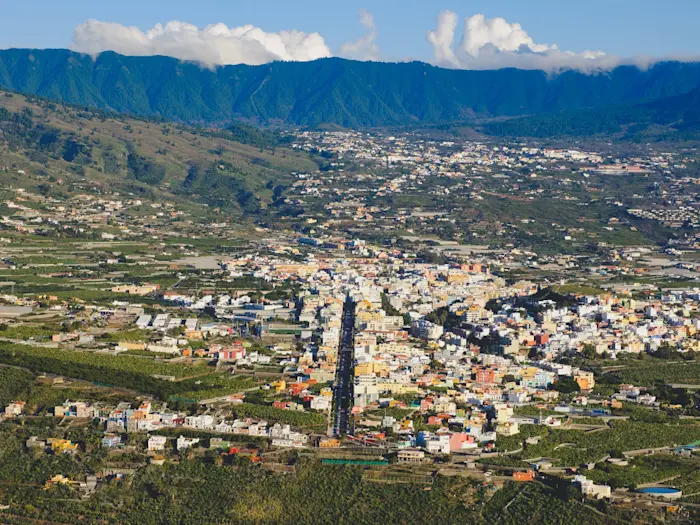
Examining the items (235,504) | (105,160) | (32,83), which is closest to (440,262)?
(235,504)

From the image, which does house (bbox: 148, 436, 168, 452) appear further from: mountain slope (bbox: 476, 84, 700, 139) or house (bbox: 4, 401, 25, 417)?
mountain slope (bbox: 476, 84, 700, 139)

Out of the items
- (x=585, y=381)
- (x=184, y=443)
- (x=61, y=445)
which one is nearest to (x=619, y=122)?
(x=585, y=381)

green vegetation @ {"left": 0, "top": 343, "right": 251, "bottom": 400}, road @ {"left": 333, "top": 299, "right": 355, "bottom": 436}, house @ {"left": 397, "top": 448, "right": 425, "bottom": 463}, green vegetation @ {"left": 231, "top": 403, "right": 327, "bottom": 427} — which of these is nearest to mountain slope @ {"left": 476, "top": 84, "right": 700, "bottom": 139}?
road @ {"left": 333, "top": 299, "right": 355, "bottom": 436}

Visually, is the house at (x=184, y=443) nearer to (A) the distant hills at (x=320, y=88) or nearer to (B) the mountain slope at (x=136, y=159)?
(B) the mountain slope at (x=136, y=159)

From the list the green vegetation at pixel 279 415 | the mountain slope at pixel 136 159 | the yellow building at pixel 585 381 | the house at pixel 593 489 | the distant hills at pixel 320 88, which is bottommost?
the yellow building at pixel 585 381

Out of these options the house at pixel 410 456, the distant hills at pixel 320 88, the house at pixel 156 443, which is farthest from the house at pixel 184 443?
the distant hills at pixel 320 88

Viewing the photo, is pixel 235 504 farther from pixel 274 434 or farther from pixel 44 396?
pixel 44 396

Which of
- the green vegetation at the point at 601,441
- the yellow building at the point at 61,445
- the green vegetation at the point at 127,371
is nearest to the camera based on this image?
the yellow building at the point at 61,445
